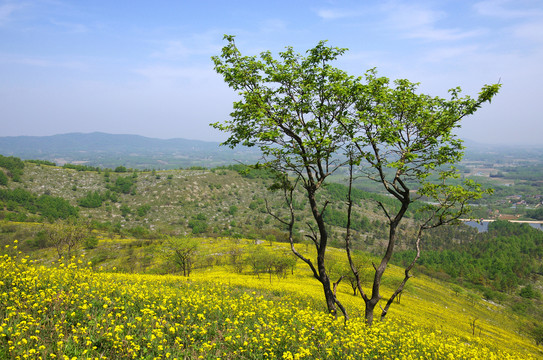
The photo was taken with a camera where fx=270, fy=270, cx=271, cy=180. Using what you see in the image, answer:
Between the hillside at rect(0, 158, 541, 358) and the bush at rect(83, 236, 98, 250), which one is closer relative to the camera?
the hillside at rect(0, 158, 541, 358)

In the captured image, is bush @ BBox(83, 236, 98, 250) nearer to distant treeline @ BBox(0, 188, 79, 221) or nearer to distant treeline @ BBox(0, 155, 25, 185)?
distant treeline @ BBox(0, 188, 79, 221)

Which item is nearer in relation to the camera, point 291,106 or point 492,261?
point 291,106

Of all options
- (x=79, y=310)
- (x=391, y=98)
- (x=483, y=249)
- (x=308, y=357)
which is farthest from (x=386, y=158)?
(x=483, y=249)

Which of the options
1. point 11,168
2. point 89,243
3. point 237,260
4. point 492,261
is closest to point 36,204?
point 11,168

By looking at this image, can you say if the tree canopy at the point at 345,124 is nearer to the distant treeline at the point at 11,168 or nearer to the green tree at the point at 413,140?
the green tree at the point at 413,140

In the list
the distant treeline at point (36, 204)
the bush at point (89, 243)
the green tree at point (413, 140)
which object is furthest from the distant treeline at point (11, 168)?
the green tree at point (413, 140)

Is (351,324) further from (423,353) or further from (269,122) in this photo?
(269,122)

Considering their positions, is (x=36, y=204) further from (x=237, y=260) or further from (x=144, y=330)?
Result: (x=144, y=330)

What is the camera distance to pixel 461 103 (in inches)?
462

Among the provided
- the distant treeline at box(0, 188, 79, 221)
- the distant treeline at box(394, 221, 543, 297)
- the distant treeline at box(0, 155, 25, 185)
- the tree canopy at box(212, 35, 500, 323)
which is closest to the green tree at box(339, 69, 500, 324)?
the tree canopy at box(212, 35, 500, 323)

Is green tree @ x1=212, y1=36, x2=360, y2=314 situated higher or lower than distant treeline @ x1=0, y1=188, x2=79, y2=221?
higher

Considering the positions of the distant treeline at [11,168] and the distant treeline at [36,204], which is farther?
the distant treeline at [11,168]

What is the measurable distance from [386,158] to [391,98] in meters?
2.67

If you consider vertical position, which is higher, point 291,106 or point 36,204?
point 291,106
